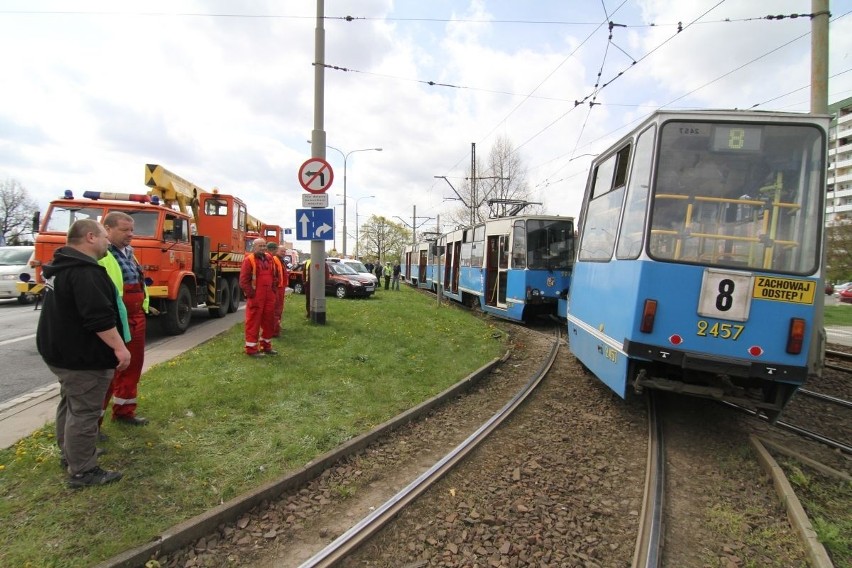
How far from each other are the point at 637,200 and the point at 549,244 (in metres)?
7.49

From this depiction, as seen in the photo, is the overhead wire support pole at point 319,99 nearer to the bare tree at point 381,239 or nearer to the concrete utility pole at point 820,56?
the concrete utility pole at point 820,56

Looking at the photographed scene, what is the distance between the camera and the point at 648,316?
4.38 meters

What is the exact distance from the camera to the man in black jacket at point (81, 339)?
3.10 m

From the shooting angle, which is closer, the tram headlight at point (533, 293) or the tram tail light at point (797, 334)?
the tram tail light at point (797, 334)

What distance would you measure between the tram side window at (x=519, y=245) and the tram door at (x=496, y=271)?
43 cm

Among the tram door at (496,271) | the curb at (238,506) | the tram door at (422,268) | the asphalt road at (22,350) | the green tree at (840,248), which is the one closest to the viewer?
the curb at (238,506)

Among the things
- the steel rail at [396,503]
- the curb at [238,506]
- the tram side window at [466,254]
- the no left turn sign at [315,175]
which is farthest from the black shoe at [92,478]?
the tram side window at [466,254]

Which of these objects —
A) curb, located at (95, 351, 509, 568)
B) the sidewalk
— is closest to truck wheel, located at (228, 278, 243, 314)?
the sidewalk

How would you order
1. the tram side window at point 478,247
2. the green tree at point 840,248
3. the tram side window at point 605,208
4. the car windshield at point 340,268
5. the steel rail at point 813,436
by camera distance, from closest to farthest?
the steel rail at point 813,436 → the tram side window at point 605,208 → the tram side window at point 478,247 → the car windshield at point 340,268 → the green tree at point 840,248

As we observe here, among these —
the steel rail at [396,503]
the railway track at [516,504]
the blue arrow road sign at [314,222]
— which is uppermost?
the blue arrow road sign at [314,222]

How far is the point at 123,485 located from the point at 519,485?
292 cm

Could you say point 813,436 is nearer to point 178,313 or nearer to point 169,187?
point 178,313

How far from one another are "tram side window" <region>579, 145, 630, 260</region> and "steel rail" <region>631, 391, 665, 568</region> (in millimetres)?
2041

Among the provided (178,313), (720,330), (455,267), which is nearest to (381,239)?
(455,267)
